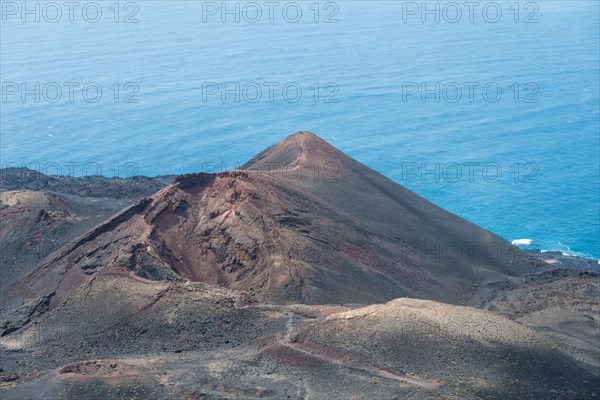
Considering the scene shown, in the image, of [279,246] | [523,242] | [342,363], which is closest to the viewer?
[342,363]

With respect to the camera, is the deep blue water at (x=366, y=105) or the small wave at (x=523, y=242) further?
the deep blue water at (x=366, y=105)

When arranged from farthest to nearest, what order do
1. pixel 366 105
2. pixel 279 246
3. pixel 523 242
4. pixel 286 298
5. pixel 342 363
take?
pixel 366 105 → pixel 523 242 → pixel 279 246 → pixel 286 298 → pixel 342 363

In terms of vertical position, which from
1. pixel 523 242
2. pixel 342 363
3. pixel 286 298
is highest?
pixel 286 298

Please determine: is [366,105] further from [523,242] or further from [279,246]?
[279,246]

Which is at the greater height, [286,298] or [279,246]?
[279,246]

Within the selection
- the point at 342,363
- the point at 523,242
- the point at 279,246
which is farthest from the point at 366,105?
the point at 342,363

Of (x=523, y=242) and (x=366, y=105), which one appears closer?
(x=523, y=242)

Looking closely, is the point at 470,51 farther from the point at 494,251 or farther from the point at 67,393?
the point at 67,393

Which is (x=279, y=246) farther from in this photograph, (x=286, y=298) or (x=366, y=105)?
(x=366, y=105)

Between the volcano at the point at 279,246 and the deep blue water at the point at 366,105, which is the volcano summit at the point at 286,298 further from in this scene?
the deep blue water at the point at 366,105

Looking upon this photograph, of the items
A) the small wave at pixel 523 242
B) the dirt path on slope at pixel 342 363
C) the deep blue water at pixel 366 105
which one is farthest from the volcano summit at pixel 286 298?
the deep blue water at pixel 366 105
